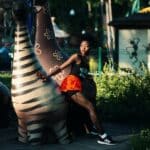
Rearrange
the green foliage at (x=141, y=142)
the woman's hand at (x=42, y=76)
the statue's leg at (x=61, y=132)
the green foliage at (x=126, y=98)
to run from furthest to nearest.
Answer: the green foliage at (x=126, y=98)
the statue's leg at (x=61, y=132)
the woman's hand at (x=42, y=76)
the green foliage at (x=141, y=142)

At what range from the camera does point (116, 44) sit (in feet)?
82.8

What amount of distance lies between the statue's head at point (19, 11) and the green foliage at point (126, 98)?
3550 mm

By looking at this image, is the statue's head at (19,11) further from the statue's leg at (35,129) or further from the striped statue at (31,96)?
the statue's leg at (35,129)

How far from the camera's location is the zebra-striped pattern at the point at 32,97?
29.0 feet

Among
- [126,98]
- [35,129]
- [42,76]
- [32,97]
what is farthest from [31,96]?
[126,98]

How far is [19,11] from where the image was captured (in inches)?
353

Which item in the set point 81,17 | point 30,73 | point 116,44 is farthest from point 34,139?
point 81,17

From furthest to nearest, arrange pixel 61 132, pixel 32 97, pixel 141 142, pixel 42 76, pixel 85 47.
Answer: pixel 85 47 → pixel 61 132 → pixel 42 76 → pixel 32 97 → pixel 141 142

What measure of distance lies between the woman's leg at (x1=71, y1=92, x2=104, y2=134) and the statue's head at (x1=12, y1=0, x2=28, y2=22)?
4.20 ft

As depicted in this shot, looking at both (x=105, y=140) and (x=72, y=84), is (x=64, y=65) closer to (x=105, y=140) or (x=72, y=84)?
(x=72, y=84)

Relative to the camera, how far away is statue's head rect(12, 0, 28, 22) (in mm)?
8953

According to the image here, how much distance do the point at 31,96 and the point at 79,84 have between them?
2.37 ft

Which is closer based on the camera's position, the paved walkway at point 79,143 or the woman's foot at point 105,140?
the paved walkway at point 79,143

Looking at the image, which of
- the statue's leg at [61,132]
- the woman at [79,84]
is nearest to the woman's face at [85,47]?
the woman at [79,84]
